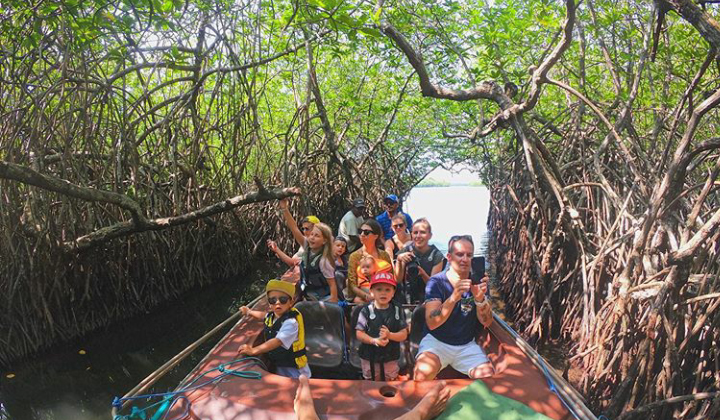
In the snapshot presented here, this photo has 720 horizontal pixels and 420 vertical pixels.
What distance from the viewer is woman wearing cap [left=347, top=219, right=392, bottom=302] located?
13.1 ft

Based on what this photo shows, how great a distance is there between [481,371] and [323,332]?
4.01 feet

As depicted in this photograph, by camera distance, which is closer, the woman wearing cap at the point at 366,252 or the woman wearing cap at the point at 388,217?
the woman wearing cap at the point at 366,252

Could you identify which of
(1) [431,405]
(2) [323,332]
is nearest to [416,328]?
(2) [323,332]

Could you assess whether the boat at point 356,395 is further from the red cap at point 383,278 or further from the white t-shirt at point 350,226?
the white t-shirt at point 350,226

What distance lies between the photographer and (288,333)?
Answer: 279 cm

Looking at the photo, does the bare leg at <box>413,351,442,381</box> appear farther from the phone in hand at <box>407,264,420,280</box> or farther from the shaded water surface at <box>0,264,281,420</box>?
the shaded water surface at <box>0,264,281,420</box>

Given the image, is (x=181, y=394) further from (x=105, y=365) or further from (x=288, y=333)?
(x=105, y=365)

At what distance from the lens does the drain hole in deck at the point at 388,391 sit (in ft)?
7.66

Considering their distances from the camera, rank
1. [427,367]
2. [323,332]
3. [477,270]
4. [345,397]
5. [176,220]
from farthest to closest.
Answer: [176,220] → [323,332] → [477,270] → [427,367] → [345,397]

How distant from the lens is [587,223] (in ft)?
17.6

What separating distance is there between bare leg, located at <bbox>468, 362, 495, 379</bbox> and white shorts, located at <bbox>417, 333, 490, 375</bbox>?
0.06 ft

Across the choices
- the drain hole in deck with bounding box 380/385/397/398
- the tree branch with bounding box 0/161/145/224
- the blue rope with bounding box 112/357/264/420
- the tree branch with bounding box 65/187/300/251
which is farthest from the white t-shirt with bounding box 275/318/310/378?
the tree branch with bounding box 0/161/145/224

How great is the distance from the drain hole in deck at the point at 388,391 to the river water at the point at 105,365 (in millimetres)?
3224

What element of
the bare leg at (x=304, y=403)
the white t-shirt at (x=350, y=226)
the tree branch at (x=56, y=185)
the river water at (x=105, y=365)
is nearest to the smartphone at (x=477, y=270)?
the bare leg at (x=304, y=403)
